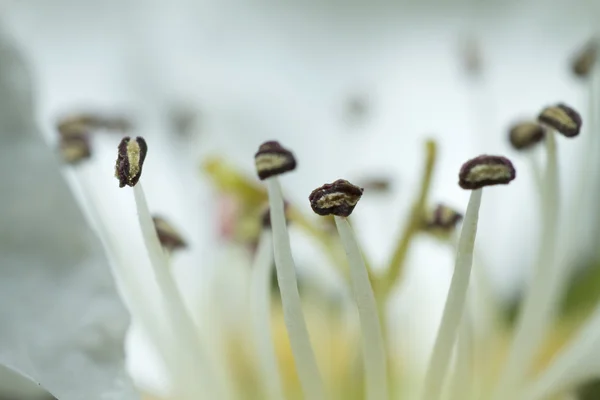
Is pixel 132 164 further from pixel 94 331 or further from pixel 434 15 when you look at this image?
pixel 434 15

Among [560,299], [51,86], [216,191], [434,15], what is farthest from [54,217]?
[434,15]

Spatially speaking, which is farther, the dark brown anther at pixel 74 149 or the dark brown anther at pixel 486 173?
the dark brown anther at pixel 74 149

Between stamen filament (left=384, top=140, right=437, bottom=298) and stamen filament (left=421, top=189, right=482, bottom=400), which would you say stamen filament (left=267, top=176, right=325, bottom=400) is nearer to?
stamen filament (left=421, top=189, right=482, bottom=400)

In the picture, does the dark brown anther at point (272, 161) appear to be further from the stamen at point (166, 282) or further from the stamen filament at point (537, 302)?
the stamen filament at point (537, 302)

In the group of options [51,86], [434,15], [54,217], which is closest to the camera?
[54,217]

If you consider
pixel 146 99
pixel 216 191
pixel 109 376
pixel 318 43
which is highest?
pixel 318 43

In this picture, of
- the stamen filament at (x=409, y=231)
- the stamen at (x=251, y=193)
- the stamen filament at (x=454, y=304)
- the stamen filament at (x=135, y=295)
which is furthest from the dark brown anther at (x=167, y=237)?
the stamen filament at (x=454, y=304)
